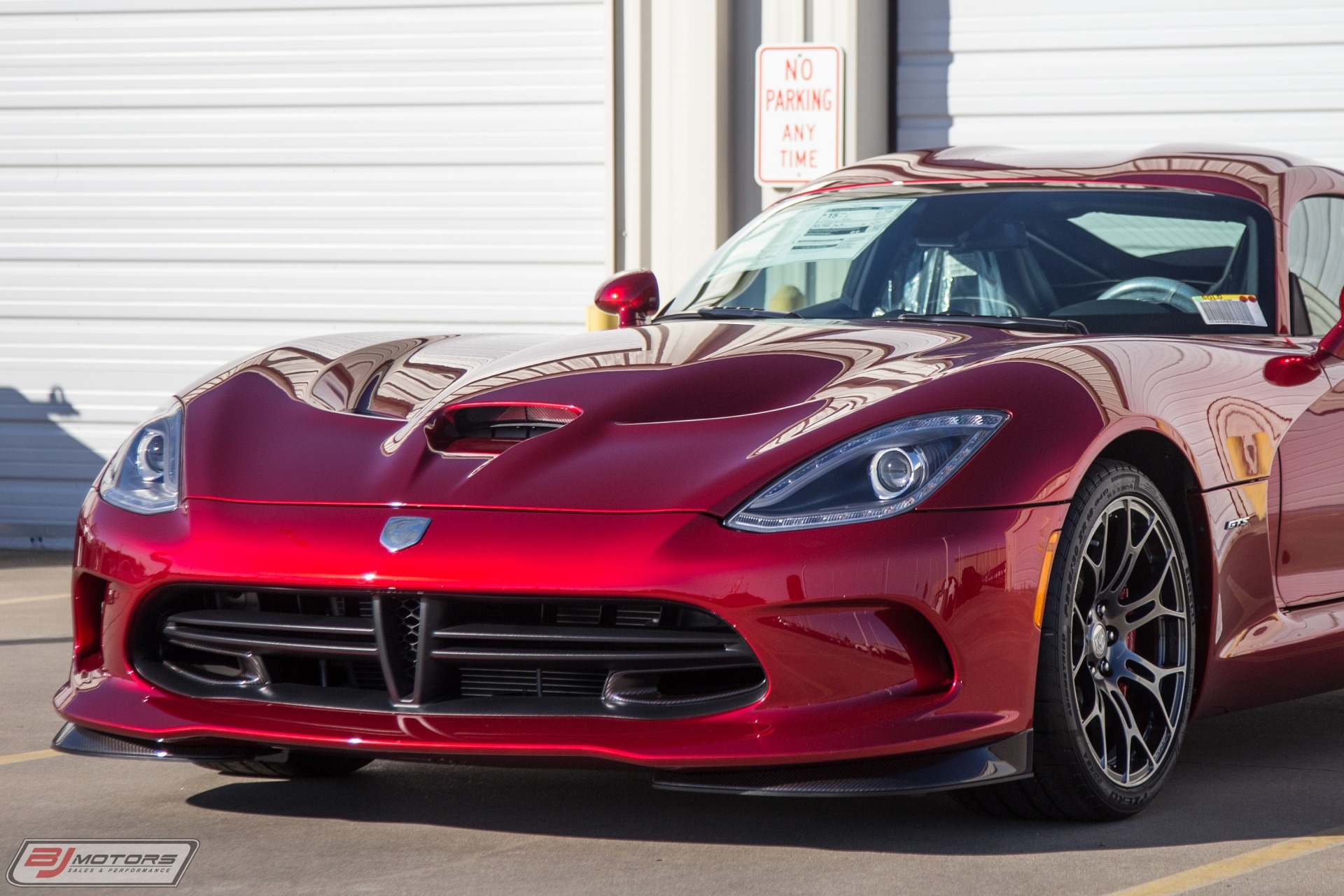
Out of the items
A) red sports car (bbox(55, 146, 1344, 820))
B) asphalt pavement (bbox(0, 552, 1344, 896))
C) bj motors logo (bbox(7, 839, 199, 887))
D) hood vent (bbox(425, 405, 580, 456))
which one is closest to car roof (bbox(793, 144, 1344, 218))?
red sports car (bbox(55, 146, 1344, 820))

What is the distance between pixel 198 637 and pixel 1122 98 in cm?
601

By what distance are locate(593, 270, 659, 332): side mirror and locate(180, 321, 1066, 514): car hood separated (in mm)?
759

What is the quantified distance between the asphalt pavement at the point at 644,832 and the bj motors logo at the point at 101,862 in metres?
0.04

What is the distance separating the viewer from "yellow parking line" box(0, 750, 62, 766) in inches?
162

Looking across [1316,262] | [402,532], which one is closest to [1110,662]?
[402,532]

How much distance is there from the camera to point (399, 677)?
3.16 meters

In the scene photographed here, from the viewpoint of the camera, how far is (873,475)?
123 inches

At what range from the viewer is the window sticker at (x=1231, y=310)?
4.11m

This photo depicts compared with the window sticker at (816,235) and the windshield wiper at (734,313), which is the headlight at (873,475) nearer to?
the windshield wiper at (734,313)

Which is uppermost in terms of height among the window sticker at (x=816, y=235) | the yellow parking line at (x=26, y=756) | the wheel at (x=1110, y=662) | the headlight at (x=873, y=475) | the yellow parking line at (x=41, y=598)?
the window sticker at (x=816, y=235)

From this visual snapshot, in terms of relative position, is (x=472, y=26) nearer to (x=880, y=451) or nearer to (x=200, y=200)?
(x=200, y=200)

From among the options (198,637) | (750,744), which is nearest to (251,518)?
(198,637)

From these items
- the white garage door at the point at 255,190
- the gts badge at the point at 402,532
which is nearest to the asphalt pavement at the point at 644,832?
the gts badge at the point at 402,532

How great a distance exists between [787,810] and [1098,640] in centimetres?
67
